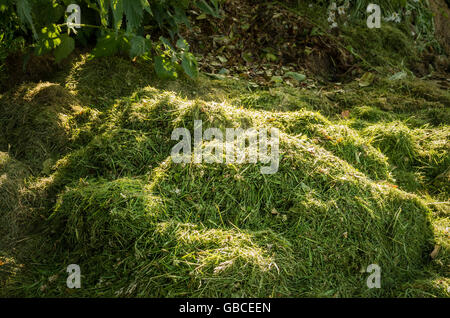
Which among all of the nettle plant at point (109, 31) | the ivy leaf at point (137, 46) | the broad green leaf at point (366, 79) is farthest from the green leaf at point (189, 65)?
the broad green leaf at point (366, 79)

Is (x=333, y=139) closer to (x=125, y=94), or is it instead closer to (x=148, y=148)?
(x=148, y=148)

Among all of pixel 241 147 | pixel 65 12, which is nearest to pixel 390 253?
pixel 241 147

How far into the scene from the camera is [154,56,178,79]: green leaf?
2.96 metres

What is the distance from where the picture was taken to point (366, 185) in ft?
7.10

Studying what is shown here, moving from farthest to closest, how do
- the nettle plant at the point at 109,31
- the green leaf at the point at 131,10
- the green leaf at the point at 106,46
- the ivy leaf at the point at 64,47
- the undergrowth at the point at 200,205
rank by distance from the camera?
the green leaf at the point at 106,46, the ivy leaf at the point at 64,47, the nettle plant at the point at 109,31, the green leaf at the point at 131,10, the undergrowth at the point at 200,205

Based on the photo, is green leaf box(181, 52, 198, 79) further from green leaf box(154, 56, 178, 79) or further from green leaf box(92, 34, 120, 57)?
green leaf box(92, 34, 120, 57)

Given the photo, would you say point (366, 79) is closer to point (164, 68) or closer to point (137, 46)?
point (164, 68)

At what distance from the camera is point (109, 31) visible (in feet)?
9.57

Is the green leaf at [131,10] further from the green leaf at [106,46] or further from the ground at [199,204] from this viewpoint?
the green leaf at [106,46]

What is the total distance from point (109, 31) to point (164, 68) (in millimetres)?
480

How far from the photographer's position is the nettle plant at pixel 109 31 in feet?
8.61

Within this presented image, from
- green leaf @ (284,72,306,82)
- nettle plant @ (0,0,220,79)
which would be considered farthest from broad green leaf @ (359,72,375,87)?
nettle plant @ (0,0,220,79)

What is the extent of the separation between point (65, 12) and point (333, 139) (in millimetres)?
2039

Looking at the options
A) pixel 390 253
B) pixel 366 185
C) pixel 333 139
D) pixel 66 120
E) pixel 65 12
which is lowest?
pixel 390 253
